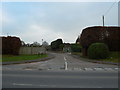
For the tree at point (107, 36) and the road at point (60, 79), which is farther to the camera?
the tree at point (107, 36)

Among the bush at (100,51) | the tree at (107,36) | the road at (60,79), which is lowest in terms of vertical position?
the road at (60,79)

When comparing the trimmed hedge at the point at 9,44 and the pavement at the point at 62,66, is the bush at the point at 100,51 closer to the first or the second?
the pavement at the point at 62,66

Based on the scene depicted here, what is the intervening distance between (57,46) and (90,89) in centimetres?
6705

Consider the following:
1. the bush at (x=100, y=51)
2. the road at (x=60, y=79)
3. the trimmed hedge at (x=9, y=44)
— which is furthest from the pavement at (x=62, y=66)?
the trimmed hedge at (x=9, y=44)

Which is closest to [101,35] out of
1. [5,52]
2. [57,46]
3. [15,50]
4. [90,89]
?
[15,50]

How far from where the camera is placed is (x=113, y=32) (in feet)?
94.8

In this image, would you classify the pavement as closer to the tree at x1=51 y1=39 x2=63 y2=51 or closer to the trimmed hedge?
the trimmed hedge

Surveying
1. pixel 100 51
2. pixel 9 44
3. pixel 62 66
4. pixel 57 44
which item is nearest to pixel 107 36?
pixel 100 51

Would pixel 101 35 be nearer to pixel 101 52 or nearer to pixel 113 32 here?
pixel 113 32

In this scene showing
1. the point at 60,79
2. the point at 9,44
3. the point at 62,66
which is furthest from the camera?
the point at 9,44

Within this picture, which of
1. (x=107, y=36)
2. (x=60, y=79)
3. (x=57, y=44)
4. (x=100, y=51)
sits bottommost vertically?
(x=60, y=79)

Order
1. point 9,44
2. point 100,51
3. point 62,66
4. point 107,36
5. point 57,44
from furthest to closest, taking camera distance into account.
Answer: point 57,44, point 9,44, point 107,36, point 100,51, point 62,66

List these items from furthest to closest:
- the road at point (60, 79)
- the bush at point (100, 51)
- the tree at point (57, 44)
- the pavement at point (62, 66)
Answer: the tree at point (57, 44)
the bush at point (100, 51)
the pavement at point (62, 66)
the road at point (60, 79)

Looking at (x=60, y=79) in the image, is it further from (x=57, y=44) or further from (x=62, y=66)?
(x=57, y=44)
